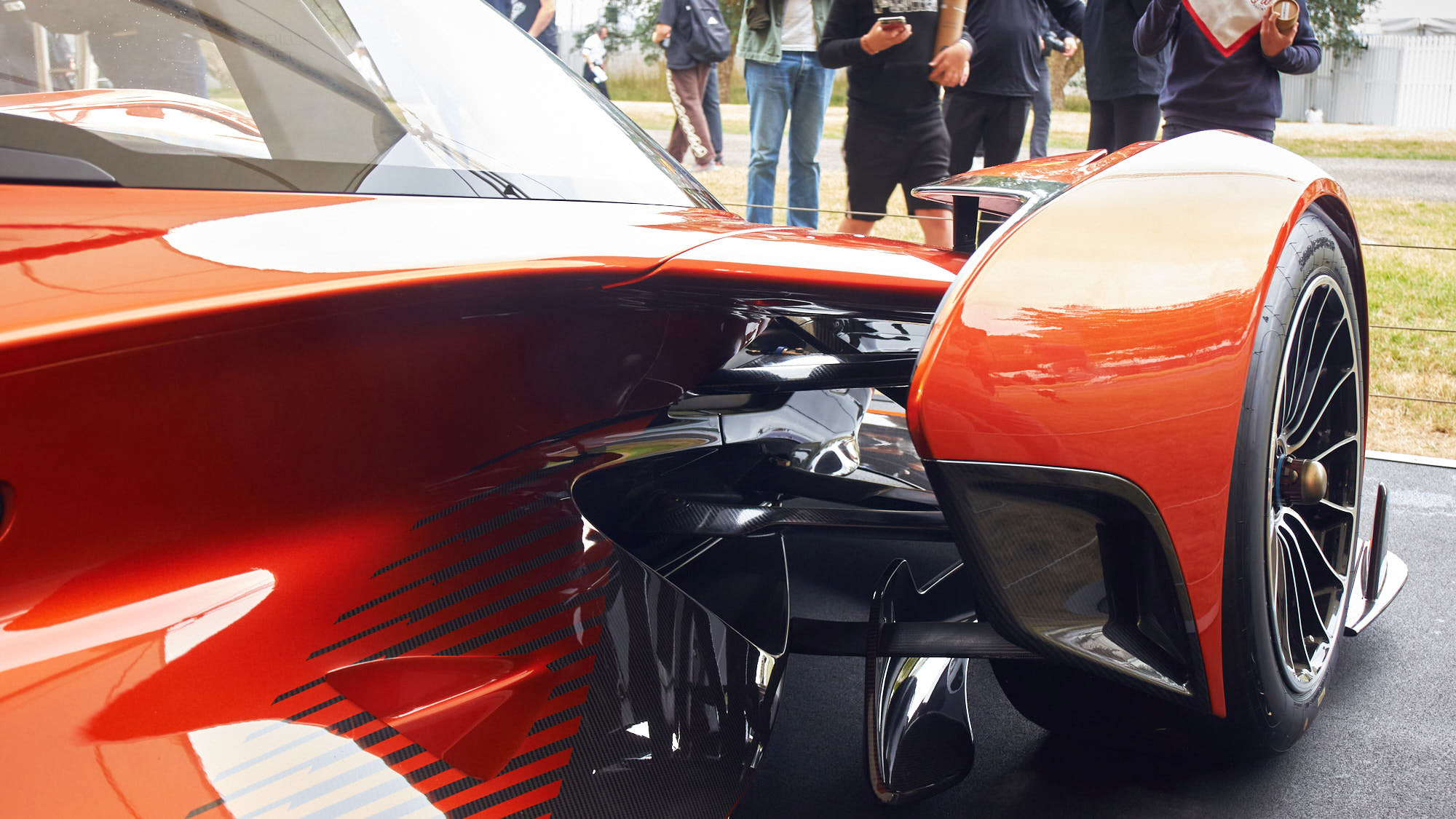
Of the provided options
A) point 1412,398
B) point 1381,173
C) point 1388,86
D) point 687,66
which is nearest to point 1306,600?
point 1412,398

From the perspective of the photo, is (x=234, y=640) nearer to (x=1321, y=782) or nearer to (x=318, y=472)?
(x=318, y=472)

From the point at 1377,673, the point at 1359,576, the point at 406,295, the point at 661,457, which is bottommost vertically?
the point at 1377,673

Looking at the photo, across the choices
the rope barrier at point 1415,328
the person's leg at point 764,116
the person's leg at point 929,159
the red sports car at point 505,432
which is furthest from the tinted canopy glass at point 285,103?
the rope barrier at point 1415,328

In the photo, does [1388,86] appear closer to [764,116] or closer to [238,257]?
[764,116]

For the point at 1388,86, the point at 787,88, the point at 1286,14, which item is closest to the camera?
the point at 1286,14

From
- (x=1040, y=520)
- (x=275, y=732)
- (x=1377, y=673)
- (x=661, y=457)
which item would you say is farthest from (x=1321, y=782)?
(x=275, y=732)

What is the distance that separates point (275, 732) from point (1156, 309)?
76 cm

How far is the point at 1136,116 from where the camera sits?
11.1 ft

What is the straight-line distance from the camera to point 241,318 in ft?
2.36

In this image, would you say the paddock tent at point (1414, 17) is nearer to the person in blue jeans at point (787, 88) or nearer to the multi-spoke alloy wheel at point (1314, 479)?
the person in blue jeans at point (787, 88)

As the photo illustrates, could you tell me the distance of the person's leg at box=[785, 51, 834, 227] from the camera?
3947 mm

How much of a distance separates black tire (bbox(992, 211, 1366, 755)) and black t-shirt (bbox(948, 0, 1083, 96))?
2186mm

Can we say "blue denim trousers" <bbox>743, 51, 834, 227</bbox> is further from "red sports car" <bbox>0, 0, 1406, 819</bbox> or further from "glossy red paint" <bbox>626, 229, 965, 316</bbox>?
"glossy red paint" <bbox>626, 229, 965, 316</bbox>

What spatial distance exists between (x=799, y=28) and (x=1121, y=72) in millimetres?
1157
